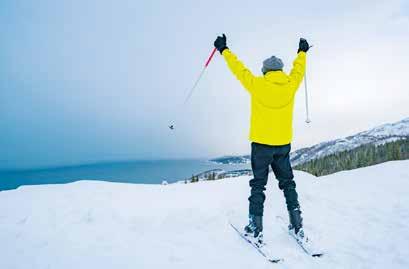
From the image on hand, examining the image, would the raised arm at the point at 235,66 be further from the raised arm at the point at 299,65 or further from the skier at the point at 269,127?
the raised arm at the point at 299,65

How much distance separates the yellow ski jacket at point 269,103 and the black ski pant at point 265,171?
0.15m

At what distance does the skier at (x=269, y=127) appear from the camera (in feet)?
18.1

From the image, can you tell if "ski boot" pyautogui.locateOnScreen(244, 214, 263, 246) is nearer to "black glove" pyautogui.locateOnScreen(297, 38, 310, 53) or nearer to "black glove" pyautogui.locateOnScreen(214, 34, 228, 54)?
"black glove" pyautogui.locateOnScreen(214, 34, 228, 54)

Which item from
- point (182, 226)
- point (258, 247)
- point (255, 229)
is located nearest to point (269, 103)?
point (255, 229)

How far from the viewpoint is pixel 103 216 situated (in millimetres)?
6363

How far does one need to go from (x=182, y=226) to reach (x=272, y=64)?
3.32 m

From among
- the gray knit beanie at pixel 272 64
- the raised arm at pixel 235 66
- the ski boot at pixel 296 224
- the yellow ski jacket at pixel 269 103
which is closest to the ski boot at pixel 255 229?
the ski boot at pixel 296 224

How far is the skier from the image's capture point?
5.52 m

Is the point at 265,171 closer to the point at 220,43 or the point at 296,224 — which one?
the point at 296,224

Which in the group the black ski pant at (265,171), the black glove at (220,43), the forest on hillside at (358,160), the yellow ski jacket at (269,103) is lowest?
the forest on hillside at (358,160)

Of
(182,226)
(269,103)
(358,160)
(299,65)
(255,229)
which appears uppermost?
(299,65)


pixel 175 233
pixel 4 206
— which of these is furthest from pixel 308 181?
pixel 4 206

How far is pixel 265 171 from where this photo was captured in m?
5.68

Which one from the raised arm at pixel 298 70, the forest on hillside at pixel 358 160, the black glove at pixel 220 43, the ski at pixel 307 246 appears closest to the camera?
the ski at pixel 307 246
